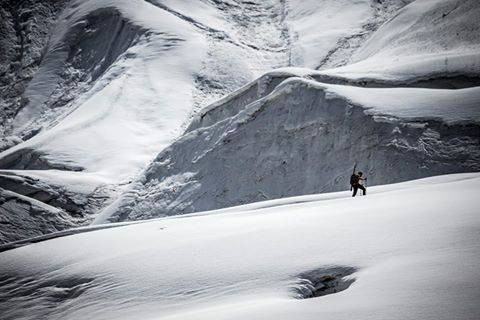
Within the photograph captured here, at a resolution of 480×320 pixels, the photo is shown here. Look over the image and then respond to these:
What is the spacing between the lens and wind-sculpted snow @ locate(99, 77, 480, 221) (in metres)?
15.1

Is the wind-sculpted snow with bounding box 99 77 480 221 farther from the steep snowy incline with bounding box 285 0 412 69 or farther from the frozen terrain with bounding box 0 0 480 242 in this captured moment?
the steep snowy incline with bounding box 285 0 412 69

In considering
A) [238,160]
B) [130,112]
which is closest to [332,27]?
[130,112]

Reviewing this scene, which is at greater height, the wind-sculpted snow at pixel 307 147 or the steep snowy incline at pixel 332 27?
the steep snowy incline at pixel 332 27

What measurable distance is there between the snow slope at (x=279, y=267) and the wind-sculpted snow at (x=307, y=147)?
5.96m

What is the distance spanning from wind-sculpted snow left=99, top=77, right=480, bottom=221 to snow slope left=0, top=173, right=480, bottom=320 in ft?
19.6

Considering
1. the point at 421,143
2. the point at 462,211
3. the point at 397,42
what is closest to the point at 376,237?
the point at 462,211

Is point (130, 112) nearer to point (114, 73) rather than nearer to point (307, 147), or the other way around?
point (114, 73)

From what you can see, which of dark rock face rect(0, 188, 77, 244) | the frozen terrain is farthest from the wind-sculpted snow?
dark rock face rect(0, 188, 77, 244)

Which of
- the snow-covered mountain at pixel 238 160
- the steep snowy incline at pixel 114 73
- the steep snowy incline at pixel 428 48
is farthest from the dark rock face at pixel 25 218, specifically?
the steep snowy incline at pixel 428 48

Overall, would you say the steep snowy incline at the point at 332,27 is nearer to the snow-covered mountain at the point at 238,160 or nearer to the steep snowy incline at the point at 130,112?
the snow-covered mountain at the point at 238,160

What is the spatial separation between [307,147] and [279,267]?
41.9ft

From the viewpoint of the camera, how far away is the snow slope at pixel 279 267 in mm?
4699

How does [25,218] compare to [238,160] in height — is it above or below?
below

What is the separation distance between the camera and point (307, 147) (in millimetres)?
18797
